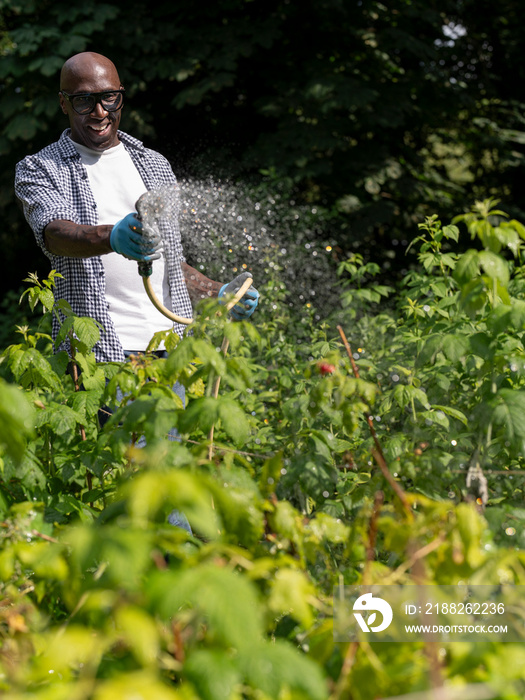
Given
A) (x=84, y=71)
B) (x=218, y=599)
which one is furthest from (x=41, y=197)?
(x=218, y=599)

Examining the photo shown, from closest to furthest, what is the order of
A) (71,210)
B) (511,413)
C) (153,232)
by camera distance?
(511,413)
(153,232)
(71,210)

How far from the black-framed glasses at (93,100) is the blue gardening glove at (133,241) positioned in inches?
26.9

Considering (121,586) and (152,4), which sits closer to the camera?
→ (121,586)

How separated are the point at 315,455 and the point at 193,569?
0.94 m

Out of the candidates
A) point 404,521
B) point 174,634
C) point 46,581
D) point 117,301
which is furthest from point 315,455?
point 117,301

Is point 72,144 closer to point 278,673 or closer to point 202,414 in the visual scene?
point 202,414

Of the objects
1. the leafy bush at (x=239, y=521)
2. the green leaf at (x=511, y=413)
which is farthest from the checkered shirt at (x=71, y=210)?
the green leaf at (x=511, y=413)

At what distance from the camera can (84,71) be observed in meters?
2.72

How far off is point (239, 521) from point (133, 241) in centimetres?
119

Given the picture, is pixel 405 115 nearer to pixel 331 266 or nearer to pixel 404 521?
pixel 331 266

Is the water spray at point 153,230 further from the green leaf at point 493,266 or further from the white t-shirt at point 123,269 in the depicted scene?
the green leaf at point 493,266

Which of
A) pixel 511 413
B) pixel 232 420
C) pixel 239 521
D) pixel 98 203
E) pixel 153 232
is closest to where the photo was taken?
pixel 239 521

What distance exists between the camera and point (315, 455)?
1.87m

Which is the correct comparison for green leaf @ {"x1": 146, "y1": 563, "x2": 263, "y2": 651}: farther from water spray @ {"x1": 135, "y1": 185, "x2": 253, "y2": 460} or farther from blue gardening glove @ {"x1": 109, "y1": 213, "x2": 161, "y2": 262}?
blue gardening glove @ {"x1": 109, "y1": 213, "x2": 161, "y2": 262}
